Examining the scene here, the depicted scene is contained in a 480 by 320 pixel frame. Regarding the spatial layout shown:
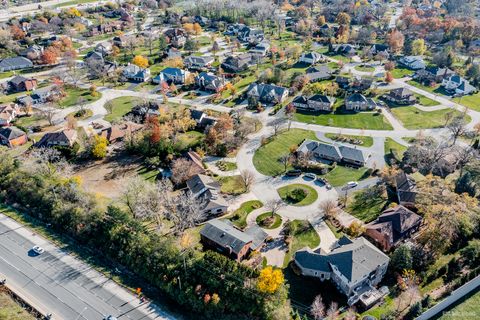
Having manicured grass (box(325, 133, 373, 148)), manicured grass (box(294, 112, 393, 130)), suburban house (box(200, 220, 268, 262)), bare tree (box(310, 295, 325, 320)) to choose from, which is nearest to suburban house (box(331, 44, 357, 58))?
manicured grass (box(294, 112, 393, 130))

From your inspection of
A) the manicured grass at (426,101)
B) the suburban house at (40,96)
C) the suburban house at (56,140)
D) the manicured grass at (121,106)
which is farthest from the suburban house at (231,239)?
the suburban house at (40,96)

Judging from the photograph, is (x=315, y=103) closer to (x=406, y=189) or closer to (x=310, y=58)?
(x=310, y=58)

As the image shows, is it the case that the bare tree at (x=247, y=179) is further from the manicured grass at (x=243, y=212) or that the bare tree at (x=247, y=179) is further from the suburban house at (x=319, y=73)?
the suburban house at (x=319, y=73)

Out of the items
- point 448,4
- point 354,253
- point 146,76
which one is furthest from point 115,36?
point 448,4

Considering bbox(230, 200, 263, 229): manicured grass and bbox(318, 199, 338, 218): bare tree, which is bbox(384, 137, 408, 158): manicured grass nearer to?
bbox(318, 199, 338, 218): bare tree

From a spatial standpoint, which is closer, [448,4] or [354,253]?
[354,253]

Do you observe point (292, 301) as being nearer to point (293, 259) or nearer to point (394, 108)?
point (293, 259)
